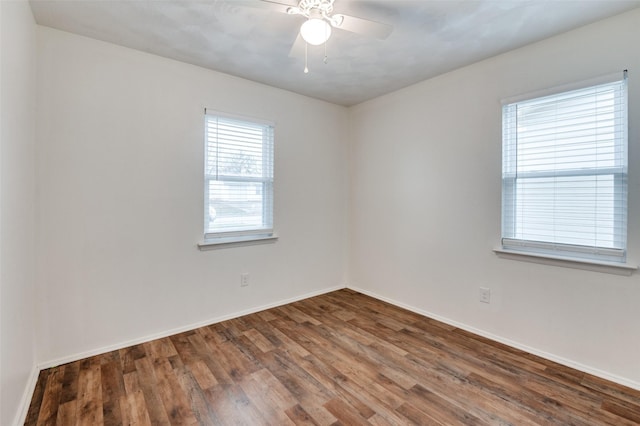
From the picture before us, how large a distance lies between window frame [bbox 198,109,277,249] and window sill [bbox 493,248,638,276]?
230 centimetres

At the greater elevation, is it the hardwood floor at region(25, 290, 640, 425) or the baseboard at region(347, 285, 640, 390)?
the baseboard at region(347, 285, 640, 390)

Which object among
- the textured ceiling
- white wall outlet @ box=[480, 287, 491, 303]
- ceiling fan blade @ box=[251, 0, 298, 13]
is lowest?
white wall outlet @ box=[480, 287, 491, 303]

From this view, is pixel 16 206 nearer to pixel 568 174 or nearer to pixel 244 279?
pixel 244 279

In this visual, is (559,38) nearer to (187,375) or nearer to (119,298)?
(187,375)

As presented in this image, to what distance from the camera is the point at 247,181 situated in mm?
3205

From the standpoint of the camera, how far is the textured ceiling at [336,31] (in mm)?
1934

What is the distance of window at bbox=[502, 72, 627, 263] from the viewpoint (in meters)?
2.07

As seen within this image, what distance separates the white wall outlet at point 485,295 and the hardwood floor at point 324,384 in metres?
0.34

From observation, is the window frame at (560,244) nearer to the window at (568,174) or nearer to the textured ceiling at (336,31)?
the window at (568,174)

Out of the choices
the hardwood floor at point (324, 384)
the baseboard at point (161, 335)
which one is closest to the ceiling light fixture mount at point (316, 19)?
the hardwood floor at point (324, 384)

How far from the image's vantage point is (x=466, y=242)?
2.89 metres

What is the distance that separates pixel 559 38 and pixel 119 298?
4.04 metres

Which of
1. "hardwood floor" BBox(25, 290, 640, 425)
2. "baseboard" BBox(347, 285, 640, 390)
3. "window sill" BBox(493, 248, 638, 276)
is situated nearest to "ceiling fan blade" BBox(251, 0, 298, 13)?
"hardwood floor" BBox(25, 290, 640, 425)

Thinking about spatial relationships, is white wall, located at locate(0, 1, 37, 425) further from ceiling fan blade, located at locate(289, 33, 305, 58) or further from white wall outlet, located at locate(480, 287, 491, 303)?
white wall outlet, located at locate(480, 287, 491, 303)
